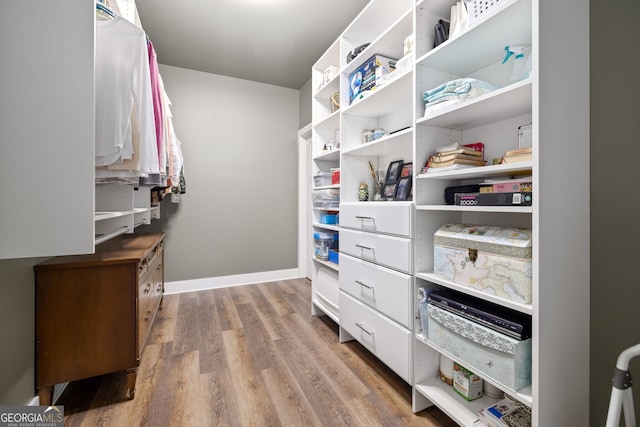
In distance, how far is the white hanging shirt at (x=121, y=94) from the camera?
1.19 meters

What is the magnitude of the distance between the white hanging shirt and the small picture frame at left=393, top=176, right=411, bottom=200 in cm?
137

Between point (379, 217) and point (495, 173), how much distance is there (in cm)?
65

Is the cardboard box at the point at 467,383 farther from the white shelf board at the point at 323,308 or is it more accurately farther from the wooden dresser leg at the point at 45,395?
the wooden dresser leg at the point at 45,395

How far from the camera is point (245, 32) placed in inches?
106

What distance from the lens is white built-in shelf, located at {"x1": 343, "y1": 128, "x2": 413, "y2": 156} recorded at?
63.2 inches

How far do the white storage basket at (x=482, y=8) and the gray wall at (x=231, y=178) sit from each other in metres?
2.97

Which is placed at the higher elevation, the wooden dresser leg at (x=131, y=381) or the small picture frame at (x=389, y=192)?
the small picture frame at (x=389, y=192)

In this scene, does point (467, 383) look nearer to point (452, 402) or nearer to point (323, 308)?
point (452, 402)

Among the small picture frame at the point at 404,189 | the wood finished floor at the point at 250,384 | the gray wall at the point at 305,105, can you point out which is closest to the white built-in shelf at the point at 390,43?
the small picture frame at the point at 404,189

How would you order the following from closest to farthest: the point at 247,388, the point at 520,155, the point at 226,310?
the point at 520,155 < the point at 247,388 < the point at 226,310

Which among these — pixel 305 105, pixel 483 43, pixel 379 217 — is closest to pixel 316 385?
pixel 379 217

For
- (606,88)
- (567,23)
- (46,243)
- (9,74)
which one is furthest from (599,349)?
(9,74)

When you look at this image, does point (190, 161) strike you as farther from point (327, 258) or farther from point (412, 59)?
point (412, 59)

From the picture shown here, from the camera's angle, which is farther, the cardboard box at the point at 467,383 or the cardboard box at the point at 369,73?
the cardboard box at the point at 369,73
